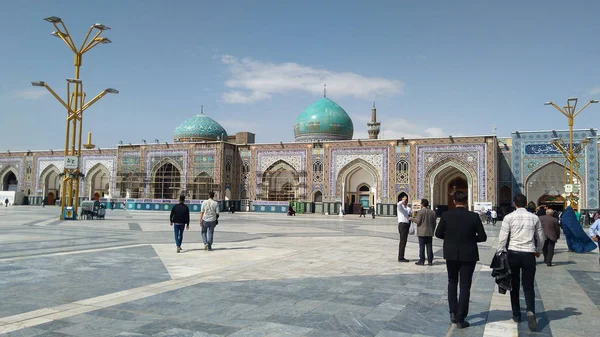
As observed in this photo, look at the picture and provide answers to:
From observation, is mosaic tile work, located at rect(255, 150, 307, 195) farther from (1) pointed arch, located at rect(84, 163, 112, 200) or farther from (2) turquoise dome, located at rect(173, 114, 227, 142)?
(1) pointed arch, located at rect(84, 163, 112, 200)

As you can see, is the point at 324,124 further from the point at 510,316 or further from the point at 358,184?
the point at 510,316

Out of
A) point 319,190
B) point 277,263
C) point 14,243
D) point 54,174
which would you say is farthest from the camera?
point 54,174

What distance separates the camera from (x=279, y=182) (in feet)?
117

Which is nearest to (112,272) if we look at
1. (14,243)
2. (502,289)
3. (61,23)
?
(14,243)

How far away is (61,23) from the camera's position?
16438 mm

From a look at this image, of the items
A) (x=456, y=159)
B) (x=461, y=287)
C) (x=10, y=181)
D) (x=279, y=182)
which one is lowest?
(x=461, y=287)

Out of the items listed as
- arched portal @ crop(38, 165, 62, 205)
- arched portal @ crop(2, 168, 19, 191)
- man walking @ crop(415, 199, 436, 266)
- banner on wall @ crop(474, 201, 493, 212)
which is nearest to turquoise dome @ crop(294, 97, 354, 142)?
banner on wall @ crop(474, 201, 493, 212)

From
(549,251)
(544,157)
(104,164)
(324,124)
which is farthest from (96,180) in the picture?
(549,251)

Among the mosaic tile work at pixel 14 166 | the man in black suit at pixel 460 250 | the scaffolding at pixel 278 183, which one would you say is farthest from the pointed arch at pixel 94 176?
the man in black suit at pixel 460 250

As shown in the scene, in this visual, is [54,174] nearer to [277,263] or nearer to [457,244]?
[277,263]

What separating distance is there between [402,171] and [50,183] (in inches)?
1322

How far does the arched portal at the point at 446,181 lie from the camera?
95.2ft

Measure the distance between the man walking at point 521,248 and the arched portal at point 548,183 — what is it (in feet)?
88.3

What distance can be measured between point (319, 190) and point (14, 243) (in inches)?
954
